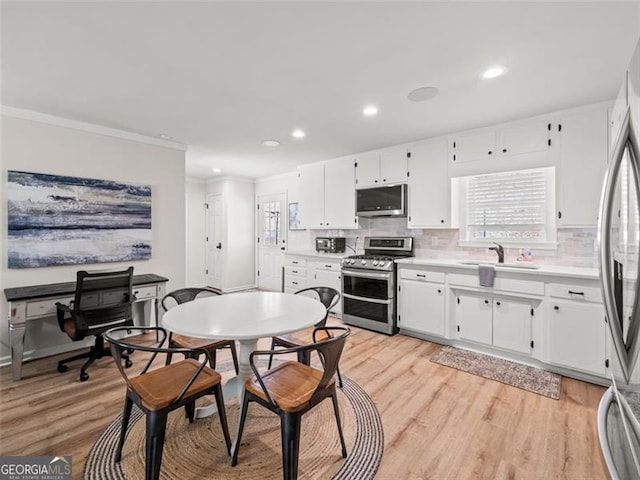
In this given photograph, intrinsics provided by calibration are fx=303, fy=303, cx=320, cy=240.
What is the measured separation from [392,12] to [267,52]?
0.83 meters

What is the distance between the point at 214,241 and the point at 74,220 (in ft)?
11.4

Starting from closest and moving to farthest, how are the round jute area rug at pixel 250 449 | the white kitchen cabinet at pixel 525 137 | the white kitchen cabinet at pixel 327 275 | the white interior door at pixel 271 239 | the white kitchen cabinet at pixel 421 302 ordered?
the round jute area rug at pixel 250 449, the white kitchen cabinet at pixel 525 137, the white kitchen cabinet at pixel 421 302, the white kitchen cabinet at pixel 327 275, the white interior door at pixel 271 239

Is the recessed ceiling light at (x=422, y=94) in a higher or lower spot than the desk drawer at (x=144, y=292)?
higher

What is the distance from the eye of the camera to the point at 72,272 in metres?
3.25

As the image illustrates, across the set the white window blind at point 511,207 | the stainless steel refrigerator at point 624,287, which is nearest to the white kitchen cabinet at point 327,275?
the white window blind at point 511,207

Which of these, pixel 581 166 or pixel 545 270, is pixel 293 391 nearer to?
pixel 545 270

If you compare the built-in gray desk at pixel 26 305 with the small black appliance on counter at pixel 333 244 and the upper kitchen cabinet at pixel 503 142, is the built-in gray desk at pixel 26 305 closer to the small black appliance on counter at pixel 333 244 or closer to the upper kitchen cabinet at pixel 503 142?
the small black appliance on counter at pixel 333 244

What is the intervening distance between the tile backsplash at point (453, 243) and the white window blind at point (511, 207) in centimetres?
13

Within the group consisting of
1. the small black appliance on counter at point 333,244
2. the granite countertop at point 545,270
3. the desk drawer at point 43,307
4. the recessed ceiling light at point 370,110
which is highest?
the recessed ceiling light at point 370,110

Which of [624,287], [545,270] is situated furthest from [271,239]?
[624,287]

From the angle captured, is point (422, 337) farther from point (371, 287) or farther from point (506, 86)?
point (506, 86)

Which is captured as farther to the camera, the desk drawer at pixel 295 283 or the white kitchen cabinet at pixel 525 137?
the desk drawer at pixel 295 283

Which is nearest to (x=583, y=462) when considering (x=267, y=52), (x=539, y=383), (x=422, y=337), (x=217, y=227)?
(x=539, y=383)

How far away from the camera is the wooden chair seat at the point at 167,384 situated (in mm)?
1519
